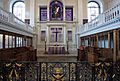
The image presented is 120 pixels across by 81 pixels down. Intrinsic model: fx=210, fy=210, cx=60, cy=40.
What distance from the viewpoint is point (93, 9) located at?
2817cm

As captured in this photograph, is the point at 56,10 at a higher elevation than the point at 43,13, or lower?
higher

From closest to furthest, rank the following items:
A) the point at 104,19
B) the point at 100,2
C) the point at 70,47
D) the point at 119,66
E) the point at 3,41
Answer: the point at 119,66 < the point at 3,41 < the point at 104,19 < the point at 70,47 < the point at 100,2

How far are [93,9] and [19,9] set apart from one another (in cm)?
993

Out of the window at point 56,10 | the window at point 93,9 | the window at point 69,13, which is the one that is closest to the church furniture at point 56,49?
the window at point 56,10

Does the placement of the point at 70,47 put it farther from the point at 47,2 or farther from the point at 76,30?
the point at 47,2

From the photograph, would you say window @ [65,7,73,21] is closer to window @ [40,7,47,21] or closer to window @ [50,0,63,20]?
window @ [50,0,63,20]

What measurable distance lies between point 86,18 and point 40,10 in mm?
5897

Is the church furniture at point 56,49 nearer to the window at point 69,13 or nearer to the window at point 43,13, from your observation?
the window at point 43,13

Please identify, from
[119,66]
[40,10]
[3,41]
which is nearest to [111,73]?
[119,66]

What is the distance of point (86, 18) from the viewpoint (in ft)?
86.9

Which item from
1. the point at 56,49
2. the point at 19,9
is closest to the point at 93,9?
the point at 56,49

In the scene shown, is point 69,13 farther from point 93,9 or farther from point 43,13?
point 93,9

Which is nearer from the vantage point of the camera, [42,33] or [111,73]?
[111,73]

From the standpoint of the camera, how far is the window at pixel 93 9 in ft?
92.0
